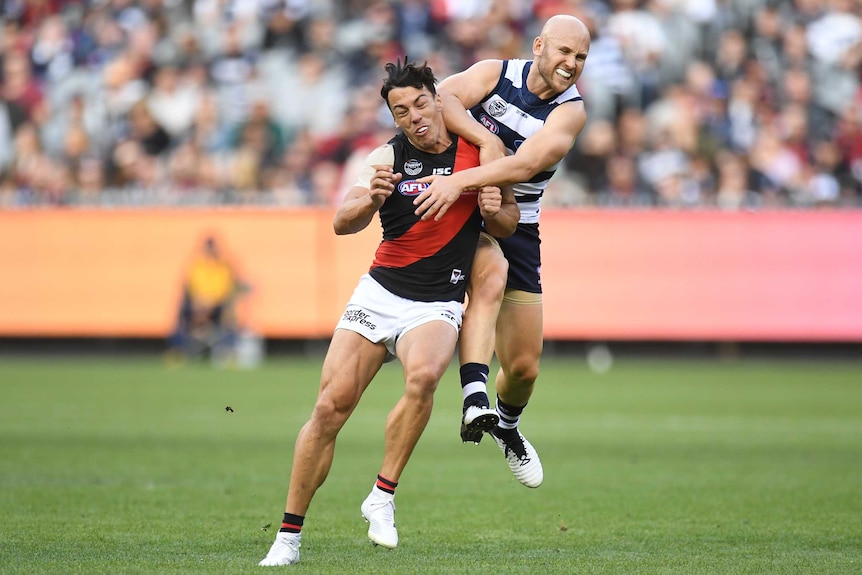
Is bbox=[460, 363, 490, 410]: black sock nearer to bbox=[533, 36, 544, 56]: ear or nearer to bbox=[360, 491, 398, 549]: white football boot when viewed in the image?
bbox=[360, 491, 398, 549]: white football boot

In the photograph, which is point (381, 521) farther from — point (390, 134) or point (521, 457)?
point (390, 134)

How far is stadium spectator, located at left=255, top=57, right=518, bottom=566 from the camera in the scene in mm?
6801

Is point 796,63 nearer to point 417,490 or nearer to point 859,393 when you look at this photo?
point 859,393

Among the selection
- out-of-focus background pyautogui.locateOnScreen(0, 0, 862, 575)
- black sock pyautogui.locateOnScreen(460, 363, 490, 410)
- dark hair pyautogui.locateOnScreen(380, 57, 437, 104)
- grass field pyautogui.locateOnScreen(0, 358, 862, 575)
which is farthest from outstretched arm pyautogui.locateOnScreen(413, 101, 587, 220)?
out-of-focus background pyautogui.locateOnScreen(0, 0, 862, 575)

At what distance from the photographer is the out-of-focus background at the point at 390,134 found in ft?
62.2

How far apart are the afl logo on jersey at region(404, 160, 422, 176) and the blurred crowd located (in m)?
12.3

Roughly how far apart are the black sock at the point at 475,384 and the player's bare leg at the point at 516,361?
109cm

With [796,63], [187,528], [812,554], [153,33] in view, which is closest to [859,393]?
[796,63]

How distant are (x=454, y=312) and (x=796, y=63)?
1422 cm

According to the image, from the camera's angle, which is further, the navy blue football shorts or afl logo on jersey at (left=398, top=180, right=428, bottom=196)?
the navy blue football shorts

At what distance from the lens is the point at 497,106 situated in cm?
800

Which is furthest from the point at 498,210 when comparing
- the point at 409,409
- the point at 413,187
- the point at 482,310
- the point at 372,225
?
the point at 372,225

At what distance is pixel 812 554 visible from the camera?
7.16 m

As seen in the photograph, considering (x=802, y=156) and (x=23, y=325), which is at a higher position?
(x=802, y=156)
